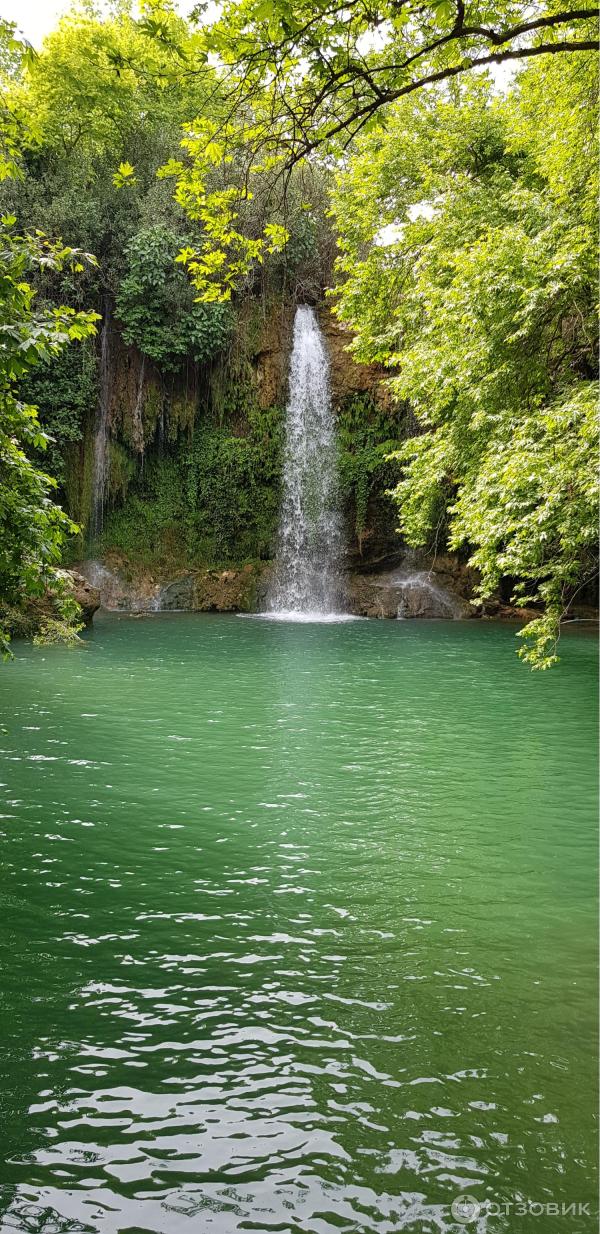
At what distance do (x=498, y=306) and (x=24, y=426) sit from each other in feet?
20.8

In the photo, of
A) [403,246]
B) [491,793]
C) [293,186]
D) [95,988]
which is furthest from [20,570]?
[293,186]

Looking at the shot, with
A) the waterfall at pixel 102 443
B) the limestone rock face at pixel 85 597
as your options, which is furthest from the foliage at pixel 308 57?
the waterfall at pixel 102 443

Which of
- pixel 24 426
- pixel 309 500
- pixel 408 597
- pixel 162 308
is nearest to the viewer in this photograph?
pixel 24 426

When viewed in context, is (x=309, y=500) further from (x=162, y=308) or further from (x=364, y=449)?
(x=162, y=308)

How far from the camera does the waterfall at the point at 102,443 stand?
27250 millimetres

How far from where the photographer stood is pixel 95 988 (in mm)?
4418

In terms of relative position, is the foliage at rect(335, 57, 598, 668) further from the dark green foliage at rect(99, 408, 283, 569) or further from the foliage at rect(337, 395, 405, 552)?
the dark green foliage at rect(99, 408, 283, 569)

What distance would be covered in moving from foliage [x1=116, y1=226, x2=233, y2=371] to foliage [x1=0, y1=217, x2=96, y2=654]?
68.9 feet

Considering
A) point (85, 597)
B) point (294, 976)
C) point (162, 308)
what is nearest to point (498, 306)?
point (294, 976)

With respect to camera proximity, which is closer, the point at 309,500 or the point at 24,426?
the point at 24,426

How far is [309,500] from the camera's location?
26.9m

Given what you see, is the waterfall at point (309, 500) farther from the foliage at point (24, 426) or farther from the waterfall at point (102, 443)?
the foliage at point (24, 426)

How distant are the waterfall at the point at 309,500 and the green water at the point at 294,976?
54.1 ft

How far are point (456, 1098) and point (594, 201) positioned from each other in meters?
9.20
